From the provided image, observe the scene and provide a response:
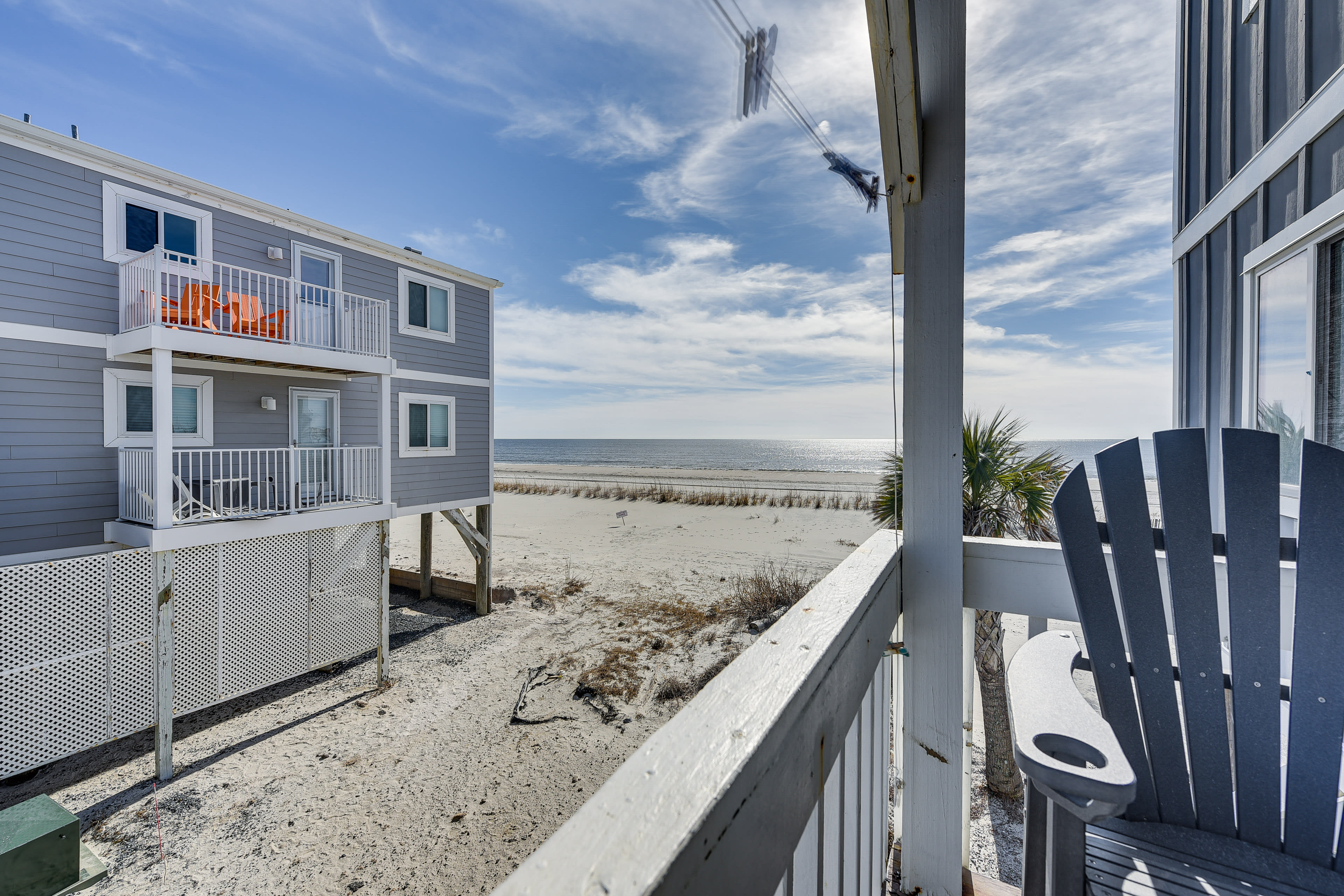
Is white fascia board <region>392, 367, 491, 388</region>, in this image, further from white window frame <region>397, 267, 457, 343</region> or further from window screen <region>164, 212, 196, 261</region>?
window screen <region>164, 212, 196, 261</region>

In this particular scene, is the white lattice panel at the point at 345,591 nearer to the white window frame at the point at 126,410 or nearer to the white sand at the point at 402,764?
the white sand at the point at 402,764

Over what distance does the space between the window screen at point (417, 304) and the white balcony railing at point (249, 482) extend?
2099mm

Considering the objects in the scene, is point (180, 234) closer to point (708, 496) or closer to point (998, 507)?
point (998, 507)

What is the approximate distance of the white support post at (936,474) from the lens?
1.25 metres

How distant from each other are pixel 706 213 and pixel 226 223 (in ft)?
53.9

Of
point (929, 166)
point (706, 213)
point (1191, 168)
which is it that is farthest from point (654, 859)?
point (706, 213)

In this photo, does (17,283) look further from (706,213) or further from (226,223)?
(706,213)

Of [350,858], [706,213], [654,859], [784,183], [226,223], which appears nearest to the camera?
[654,859]

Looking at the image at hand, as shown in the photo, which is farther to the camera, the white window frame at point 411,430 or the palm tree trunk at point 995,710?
Answer: the white window frame at point 411,430

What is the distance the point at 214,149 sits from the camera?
611 centimetres

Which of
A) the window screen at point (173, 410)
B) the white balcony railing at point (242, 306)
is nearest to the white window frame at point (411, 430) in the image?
the white balcony railing at point (242, 306)

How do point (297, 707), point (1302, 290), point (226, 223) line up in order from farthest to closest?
point (226, 223)
point (297, 707)
point (1302, 290)

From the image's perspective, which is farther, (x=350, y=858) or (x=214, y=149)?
(x=214, y=149)

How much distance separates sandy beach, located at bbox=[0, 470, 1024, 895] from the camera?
3428 millimetres
